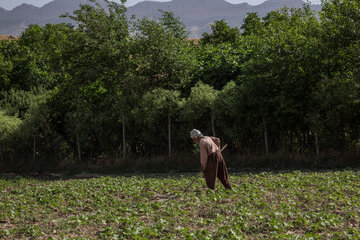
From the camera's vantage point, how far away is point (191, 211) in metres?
9.77

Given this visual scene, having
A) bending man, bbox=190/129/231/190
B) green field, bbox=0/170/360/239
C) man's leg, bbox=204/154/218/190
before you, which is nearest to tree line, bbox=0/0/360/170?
green field, bbox=0/170/360/239

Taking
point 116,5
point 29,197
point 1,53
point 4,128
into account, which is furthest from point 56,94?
point 29,197

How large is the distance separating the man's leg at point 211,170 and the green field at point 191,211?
38 centimetres

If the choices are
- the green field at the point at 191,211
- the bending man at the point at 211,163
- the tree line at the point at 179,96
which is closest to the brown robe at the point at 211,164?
the bending man at the point at 211,163

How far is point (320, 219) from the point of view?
8281mm

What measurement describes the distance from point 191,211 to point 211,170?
→ 271 cm

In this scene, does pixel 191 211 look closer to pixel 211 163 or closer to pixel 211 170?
pixel 211 170

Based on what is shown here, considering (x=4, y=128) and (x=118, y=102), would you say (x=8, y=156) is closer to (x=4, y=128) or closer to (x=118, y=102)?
(x=4, y=128)

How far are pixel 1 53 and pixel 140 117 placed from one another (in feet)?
61.8

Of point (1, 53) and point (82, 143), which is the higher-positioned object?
point (1, 53)

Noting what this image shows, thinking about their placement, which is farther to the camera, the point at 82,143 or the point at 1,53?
the point at 1,53

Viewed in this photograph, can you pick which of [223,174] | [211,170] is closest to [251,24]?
[223,174]

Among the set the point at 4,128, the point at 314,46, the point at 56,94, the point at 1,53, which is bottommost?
the point at 4,128

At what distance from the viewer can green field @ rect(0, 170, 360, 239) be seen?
7809 millimetres
